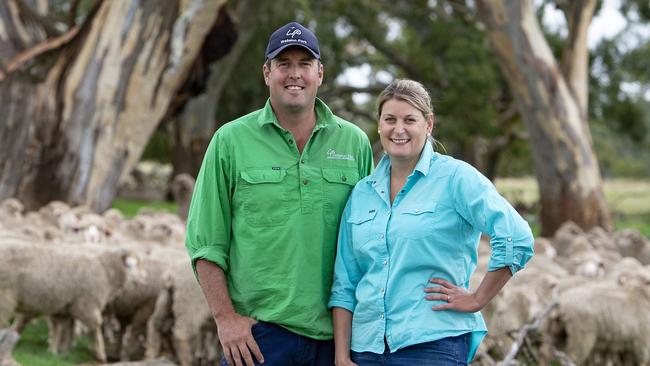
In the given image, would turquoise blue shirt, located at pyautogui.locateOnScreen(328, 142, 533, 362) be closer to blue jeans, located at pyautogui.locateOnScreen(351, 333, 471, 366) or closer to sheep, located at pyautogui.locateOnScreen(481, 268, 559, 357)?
blue jeans, located at pyautogui.locateOnScreen(351, 333, 471, 366)

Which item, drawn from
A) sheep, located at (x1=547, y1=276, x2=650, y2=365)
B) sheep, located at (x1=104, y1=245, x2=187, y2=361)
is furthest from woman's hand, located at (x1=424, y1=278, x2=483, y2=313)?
sheep, located at (x1=104, y1=245, x2=187, y2=361)

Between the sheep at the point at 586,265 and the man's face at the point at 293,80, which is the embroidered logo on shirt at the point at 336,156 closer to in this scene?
the man's face at the point at 293,80

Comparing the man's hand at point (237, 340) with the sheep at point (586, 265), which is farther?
the sheep at point (586, 265)

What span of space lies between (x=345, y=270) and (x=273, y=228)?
0.34m

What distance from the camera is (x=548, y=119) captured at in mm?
20266

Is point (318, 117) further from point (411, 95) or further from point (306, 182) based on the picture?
point (411, 95)

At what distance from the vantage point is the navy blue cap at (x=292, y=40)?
399 centimetres

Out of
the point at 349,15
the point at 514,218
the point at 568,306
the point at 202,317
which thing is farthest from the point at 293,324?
the point at 349,15

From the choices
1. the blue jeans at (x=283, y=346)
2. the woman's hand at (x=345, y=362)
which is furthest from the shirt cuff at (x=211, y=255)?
the woman's hand at (x=345, y=362)

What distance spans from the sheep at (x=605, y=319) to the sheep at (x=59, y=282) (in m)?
4.04

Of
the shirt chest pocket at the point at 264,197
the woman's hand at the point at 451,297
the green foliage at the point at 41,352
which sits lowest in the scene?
the green foliage at the point at 41,352

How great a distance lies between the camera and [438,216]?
3.77 meters

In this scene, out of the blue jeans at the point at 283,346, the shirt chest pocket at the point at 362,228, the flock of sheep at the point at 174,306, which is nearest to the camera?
the shirt chest pocket at the point at 362,228

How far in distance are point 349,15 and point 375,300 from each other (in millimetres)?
28223
